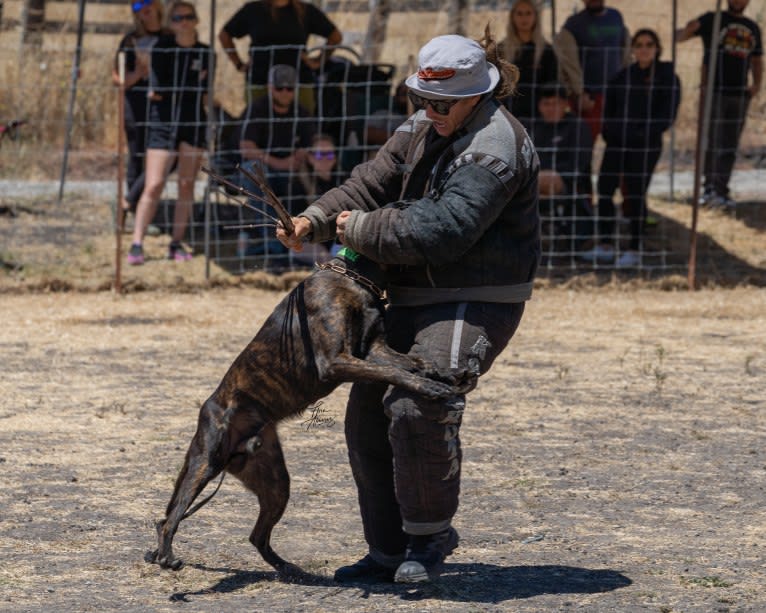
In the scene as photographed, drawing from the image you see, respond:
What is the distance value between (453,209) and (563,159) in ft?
24.1

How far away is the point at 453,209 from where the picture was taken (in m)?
4.11

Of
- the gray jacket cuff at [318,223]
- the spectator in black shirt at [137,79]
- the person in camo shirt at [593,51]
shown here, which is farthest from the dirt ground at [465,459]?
the person in camo shirt at [593,51]

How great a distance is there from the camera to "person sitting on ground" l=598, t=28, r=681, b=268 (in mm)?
11203

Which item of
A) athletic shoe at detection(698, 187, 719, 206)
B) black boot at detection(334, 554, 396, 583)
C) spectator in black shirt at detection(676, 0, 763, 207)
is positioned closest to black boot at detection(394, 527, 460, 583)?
black boot at detection(334, 554, 396, 583)

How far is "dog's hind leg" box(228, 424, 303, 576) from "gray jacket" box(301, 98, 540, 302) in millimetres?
686

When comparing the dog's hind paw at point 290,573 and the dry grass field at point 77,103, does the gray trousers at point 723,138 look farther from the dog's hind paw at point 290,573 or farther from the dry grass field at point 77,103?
the dog's hind paw at point 290,573

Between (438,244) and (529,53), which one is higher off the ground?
(529,53)

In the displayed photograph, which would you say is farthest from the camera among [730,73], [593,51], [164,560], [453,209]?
[730,73]

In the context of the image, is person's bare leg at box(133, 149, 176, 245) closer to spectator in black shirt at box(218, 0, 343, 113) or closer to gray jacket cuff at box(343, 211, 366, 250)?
spectator in black shirt at box(218, 0, 343, 113)

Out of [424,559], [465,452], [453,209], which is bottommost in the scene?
[465,452]

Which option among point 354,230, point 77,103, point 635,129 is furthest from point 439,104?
point 77,103

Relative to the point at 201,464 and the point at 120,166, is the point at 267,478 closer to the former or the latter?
the point at 201,464

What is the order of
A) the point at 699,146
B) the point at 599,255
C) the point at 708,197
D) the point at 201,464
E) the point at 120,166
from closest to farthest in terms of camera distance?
1. the point at 201,464
2. the point at 120,166
3. the point at 699,146
4. the point at 599,255
5. the point at 708,197

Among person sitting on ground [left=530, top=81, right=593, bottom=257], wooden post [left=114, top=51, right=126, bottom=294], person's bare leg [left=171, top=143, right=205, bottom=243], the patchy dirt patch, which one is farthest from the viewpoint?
person's bare leg [left=171, top=143, right=205, bottom=243]
